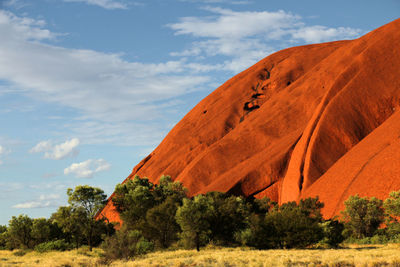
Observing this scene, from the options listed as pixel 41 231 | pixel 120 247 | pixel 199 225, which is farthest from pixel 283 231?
pixel 41 231

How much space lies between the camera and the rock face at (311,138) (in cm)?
5511

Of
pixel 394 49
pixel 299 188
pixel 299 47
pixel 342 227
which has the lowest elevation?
pixel 342 227

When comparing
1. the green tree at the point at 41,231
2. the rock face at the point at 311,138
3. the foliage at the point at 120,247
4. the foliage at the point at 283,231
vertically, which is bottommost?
the foliage at the point at 283,231

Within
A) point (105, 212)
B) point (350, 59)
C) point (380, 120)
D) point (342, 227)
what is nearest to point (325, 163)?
point (380, 120)

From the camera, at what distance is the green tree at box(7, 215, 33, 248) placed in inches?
2189

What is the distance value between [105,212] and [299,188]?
45.1m

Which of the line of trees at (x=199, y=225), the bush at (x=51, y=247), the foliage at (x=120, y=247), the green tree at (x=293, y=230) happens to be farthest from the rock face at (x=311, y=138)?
the foliage at (x=120, y=247)

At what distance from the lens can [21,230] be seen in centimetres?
5581

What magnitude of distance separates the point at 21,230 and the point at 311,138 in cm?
4795

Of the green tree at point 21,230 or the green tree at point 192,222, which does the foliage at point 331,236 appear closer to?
the green tree at point 192,222

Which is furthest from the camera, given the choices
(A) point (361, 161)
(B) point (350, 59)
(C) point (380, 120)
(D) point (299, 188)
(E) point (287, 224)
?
(B) point (350, 59)

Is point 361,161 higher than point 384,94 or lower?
lower

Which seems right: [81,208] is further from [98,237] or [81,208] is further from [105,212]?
[105,212]

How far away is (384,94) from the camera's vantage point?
6662cm
